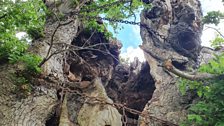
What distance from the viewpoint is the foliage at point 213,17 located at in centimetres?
985

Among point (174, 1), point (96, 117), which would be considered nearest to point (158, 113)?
point (96, 117)

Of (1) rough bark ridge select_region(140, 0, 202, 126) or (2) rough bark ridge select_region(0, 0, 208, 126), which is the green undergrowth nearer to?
(2) rough bark ridge select_region(0, 0, 208, 126)

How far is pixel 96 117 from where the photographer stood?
691 cm

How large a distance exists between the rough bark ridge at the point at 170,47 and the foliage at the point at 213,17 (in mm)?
264

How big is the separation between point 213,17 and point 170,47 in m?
1.98

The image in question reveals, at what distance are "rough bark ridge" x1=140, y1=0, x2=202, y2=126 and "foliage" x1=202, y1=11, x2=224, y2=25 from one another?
0.26 metres

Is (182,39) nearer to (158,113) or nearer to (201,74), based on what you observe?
(158,113)

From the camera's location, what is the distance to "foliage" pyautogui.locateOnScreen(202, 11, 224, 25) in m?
9.85

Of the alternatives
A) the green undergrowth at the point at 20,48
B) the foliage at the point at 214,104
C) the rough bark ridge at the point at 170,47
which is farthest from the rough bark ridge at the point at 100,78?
the foliage at the point at 214,104

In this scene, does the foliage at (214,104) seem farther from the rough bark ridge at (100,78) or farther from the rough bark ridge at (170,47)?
the rough bark ridge at (170,47)

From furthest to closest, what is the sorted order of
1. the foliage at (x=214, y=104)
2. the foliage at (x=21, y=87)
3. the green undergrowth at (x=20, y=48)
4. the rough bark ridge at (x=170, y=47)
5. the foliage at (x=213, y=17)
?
1. the foliage at (x=213, y=17)
2. the rough bark ridge at (x=170, y=47)
3. the green undergrowth at (x=20, y=48)
4. the foliage at (x=21, y=87)
5. the foliage at (x=214, y=104)

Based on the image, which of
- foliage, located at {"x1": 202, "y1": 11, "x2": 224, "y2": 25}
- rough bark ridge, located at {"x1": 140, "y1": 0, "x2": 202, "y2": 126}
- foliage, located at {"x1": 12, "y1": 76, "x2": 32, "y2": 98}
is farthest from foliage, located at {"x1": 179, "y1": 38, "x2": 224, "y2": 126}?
foliage, located at {"x1": 202, "y1": 11, "x2": 224, "y2": 25}

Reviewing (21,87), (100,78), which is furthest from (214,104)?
(100,78)

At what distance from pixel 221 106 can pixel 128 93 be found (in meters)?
5.82
